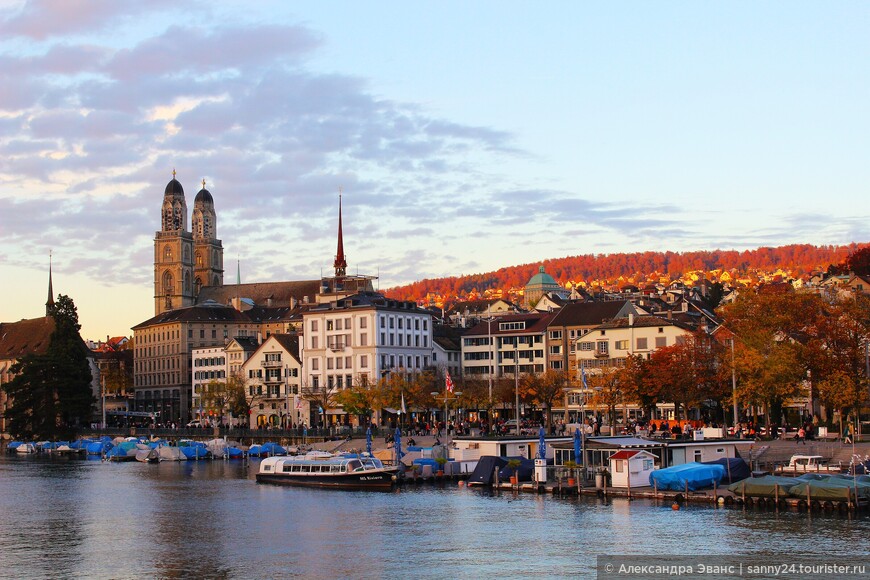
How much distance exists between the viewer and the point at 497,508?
5881 centimetres

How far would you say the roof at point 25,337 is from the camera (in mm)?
163375

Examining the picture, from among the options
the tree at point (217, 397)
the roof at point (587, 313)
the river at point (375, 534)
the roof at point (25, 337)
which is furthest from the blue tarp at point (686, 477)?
the roof at point (25, 337)

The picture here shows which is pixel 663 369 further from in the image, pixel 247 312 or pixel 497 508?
pixel 247 312

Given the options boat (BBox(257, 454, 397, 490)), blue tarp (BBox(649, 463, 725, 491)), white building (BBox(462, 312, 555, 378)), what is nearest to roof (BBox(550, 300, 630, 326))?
white building (BBox(462, 312, 555, 378))

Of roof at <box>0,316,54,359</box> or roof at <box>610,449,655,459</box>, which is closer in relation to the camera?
roof at <box>610,449,655,459</box>

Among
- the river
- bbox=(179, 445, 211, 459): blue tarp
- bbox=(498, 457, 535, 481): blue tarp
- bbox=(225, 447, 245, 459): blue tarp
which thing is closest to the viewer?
the river

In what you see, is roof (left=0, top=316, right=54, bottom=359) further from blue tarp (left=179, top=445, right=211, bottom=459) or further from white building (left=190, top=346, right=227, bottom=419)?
blue tarp (left=179, top=445, right=211, bottom=459)

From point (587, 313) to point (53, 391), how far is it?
200ft

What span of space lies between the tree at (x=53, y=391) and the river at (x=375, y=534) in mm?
71002

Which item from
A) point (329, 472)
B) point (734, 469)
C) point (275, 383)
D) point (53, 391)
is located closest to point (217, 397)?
point (275, 383)

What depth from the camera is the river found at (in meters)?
43.3

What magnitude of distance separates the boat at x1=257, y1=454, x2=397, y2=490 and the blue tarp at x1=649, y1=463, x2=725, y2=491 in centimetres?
1726

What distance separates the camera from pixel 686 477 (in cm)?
5959

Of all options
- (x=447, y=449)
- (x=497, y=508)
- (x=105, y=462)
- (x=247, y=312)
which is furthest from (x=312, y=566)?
(x=247, y=312)
